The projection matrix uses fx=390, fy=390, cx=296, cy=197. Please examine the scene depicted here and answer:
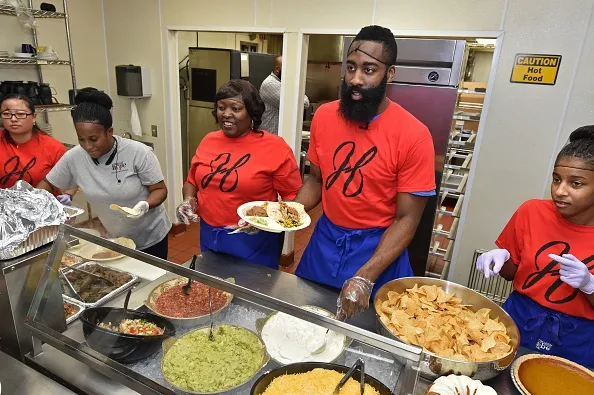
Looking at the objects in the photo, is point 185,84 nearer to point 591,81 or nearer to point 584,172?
point 591,81

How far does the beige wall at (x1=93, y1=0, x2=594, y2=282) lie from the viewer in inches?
118

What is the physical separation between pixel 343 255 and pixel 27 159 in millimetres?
2626

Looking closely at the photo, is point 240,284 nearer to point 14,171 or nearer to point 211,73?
point 14,171

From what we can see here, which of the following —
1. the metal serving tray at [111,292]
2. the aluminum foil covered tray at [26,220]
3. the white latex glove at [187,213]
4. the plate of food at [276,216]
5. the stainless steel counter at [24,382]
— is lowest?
the stainless steel counter at [24,382]

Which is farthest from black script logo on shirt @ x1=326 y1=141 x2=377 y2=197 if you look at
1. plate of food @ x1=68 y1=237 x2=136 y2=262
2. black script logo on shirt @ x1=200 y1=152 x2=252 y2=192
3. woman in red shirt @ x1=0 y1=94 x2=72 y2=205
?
woman in red shirt @ x1=0 y1=94 x2=72 y2=205

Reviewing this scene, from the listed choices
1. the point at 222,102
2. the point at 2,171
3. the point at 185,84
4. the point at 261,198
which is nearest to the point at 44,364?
the point at 261,198

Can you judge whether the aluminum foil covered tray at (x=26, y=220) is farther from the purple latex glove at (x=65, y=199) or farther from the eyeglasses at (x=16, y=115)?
the eyeglasses at (x=16, y=115)

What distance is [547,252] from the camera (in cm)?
182

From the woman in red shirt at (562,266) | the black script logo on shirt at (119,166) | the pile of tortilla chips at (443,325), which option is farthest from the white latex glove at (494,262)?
the black script logo on shirt at (119,166)

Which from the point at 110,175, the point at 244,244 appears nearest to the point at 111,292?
the point at 244,244

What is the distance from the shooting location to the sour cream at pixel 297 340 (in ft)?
4.50

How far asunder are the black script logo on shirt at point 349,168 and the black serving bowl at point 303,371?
38.5 inches

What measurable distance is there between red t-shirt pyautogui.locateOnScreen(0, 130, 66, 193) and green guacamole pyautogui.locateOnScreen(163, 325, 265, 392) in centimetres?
238

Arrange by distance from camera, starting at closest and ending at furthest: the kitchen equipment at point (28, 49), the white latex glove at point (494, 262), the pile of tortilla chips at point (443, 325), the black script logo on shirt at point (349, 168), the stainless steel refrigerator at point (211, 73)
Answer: the pile of tortilla chips at point (443, 325) < the white latex glove at point (494, 262) < the black script logo on shirt at point (349, 168) < the kitchen equipment at point (28, 49) < the stainless steel refrigerator at point (211, 73)
